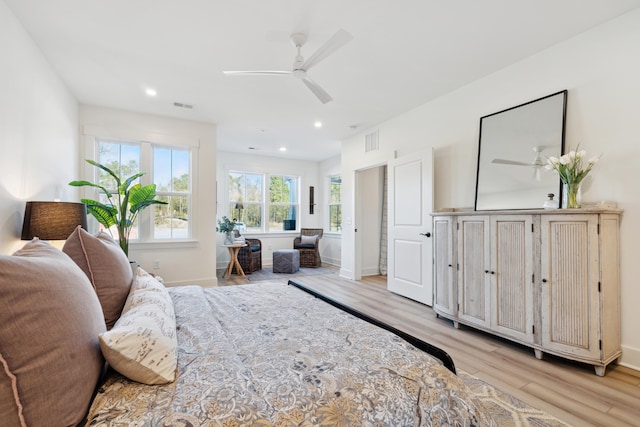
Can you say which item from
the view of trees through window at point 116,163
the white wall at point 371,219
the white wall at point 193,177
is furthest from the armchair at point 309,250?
the view of trees through window at point 116,163

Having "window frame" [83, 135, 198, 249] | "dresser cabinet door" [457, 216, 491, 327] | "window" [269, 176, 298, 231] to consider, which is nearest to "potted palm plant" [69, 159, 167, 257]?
"window frame" [83, 135, 198, 249]

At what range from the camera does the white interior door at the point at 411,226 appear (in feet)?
12.4

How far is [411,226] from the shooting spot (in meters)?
4.07

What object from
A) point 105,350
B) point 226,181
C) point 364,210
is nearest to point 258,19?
point 105,350

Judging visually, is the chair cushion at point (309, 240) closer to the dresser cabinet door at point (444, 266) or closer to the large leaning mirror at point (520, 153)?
the dresser cabinet door at point (444, 266)

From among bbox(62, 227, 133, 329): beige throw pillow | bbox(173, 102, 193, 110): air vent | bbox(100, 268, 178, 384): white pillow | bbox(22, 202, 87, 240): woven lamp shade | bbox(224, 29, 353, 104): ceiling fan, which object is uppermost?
bbox(173, 102, 193, 110): air vent

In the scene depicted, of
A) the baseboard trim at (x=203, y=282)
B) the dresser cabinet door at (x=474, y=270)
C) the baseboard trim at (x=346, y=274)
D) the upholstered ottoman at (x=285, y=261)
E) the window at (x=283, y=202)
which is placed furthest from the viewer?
the window at (x=283, y=202)

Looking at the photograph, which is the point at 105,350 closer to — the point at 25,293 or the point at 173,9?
the point at 25,293

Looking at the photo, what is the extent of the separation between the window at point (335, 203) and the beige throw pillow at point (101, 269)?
5.96 m

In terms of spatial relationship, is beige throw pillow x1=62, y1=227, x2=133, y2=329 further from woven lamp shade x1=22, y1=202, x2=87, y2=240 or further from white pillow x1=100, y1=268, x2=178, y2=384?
→ woven lamp shade x1=22, y1=202, x2=87, y2=240

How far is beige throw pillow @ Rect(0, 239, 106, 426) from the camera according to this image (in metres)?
0.69

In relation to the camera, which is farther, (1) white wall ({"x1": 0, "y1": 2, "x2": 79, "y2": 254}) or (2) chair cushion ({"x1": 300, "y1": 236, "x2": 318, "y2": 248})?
(2) chair cushion ({"x1": 300, "y1": 236, "x2": 318, "y2": 248})

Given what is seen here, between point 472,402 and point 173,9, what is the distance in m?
3.00

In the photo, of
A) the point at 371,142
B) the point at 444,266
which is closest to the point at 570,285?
the point at 444,266
